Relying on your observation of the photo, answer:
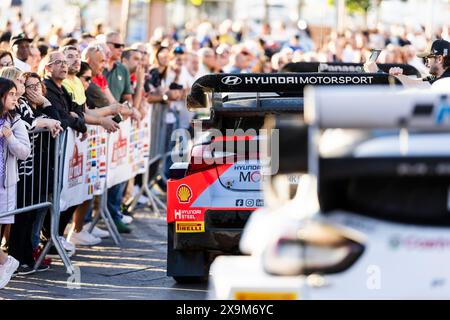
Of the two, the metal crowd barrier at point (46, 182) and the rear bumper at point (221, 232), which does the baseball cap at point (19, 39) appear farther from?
the rear bumper at point (221, 232)

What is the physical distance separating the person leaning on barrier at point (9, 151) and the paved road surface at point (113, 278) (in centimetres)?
21

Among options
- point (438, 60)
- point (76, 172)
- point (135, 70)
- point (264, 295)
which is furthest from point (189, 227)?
point (135, 70)

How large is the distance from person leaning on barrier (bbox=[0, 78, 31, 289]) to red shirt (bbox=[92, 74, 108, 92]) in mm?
4061

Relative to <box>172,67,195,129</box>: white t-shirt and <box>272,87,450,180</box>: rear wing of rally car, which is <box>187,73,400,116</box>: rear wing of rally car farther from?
<box>172,67,195,129</box>: white t-shirt

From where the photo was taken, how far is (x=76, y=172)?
12.4m

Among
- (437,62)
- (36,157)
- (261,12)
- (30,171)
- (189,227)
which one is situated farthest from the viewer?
(261,12)

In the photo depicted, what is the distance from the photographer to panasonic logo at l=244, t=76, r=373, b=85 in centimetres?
1023

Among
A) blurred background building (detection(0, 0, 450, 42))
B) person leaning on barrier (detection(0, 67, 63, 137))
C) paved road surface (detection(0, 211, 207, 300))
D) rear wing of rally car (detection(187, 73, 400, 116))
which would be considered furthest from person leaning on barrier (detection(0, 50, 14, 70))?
blurred background building (detection(0, 0, 450, 42))

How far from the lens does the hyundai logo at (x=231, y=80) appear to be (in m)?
10.2

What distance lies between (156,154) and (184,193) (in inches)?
296

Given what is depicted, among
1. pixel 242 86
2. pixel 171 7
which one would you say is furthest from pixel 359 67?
pixel 171 7

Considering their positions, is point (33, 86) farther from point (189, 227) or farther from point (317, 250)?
point (317, 250)

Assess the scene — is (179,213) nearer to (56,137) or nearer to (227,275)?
(56,137)
